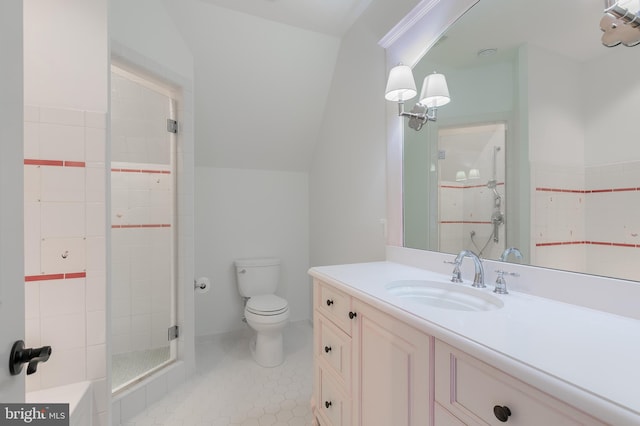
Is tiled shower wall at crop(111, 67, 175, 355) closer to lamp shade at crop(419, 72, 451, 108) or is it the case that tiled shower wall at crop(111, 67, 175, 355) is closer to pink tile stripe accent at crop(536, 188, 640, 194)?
lamp shade at crop(419, 72, 451, 108)

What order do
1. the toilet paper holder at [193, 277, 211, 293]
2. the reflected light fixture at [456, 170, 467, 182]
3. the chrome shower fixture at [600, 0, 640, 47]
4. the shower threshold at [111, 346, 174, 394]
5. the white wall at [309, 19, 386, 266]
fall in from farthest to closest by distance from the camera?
the toilet paper holder at [193, 277, 211, 293], the white wall at [309, 19, 386, 266], the shower threshold at [111, 346, 174, 394], the reflected light fixture at [456, 170, 467, 182], the chrome shower fixture at [600, 0, 640, 47]

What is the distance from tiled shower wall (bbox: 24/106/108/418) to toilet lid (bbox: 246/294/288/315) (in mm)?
999

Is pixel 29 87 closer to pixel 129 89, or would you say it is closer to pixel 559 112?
pixel 129 89

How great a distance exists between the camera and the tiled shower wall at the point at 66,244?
124 centimetres

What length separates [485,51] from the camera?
1.29 m

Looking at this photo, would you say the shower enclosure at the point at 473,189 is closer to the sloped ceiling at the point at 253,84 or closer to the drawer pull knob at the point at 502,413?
the drawer pull knob at the point at 502,413

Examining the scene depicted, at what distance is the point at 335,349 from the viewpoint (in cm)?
129

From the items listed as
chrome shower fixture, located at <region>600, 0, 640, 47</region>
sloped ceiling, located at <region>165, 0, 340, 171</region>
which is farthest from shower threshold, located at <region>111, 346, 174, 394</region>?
chrome shower fixture, located at <region>600, 0, 640, 47</region>

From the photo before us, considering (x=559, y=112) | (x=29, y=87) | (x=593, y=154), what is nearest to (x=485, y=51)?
(x=559, y=112)

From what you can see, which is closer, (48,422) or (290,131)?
(48,422)

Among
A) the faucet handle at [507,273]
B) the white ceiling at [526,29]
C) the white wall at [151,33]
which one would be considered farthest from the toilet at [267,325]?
the white ceiling at [526,29]

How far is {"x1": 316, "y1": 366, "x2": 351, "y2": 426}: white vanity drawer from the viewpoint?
1.21m

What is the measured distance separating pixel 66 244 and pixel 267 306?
1.32 m

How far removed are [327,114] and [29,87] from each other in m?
1.94
